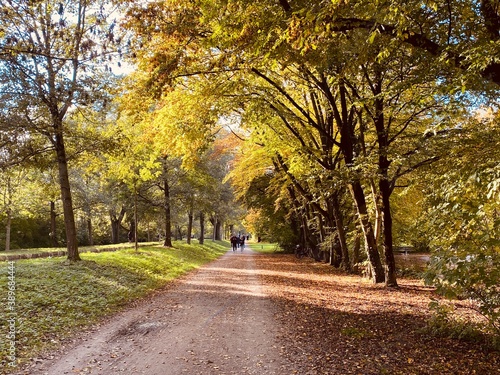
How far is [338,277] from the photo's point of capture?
1515 centimetres

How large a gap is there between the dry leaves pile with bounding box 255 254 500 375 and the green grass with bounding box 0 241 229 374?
394cm

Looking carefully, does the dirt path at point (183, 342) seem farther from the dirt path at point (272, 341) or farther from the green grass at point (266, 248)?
the green grass at point (266, 248)

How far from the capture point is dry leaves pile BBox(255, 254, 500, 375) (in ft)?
16.7

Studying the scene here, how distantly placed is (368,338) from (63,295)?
21.9ft

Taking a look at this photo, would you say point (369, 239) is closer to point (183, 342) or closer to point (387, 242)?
point (387, 242)

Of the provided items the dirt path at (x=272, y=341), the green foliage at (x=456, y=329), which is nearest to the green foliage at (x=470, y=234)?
the green foliage at (x=456, y=329)

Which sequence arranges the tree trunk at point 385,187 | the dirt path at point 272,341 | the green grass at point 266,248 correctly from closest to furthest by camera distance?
the dirt path at point 272,341 < the tree trunk at point 385,187 < the green grass at point 266,248

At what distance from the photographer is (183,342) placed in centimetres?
614

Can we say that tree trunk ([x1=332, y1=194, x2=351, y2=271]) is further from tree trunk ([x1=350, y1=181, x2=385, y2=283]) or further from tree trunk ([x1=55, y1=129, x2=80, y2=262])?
tree trunk ([x1=55, y1=129, x2=80, y2=262])

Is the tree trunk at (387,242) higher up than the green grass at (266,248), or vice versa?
the tree trunk at (387,242)

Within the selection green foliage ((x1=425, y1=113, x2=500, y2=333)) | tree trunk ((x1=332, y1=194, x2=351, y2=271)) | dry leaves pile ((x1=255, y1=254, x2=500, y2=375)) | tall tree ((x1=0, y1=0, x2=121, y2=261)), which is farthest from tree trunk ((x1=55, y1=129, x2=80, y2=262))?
green foliage ((x1=425, y1=113, x2=500, y2=333))

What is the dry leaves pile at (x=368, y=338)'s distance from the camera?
16.7 feet

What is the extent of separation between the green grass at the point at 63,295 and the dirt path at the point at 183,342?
577 millimetres

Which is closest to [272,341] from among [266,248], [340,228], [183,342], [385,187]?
[183,342]
